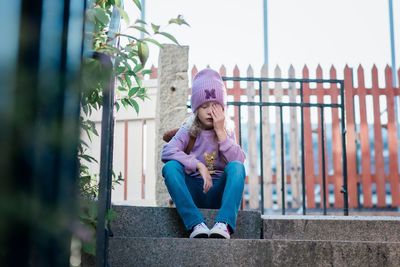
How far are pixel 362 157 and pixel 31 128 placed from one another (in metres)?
7.27

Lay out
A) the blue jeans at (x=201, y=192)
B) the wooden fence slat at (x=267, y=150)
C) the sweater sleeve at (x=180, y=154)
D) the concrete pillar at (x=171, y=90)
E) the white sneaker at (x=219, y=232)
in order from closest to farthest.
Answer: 1. the white sneaker at (x=219, y=232)
2. the blue jeans at (x=201, y=192)
3. the sweater sleeve at (x=180, y=154)
4. the concrete pillar at (x=171, y=90)
5. the wooden fence slat at (x=267, y=150)

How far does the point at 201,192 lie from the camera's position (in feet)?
10.5

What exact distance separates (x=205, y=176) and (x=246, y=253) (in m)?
0.71

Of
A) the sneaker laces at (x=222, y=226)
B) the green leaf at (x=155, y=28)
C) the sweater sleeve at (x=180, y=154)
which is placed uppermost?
the green leaf at (x=155, y=28)

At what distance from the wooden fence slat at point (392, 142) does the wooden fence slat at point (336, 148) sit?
2.06 ft

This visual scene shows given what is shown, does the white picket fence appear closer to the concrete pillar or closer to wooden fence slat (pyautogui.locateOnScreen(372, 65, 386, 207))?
the concrete pillar

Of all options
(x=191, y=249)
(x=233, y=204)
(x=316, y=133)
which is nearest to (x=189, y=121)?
(x=233, y=204)

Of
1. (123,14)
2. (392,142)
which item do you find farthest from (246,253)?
(392,142)

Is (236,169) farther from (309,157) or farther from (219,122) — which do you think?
(309,157)

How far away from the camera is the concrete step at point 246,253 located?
227cm

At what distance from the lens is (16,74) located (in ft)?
1.66

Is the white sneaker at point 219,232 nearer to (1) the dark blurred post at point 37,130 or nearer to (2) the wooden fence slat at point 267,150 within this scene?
(1) the dark blurred post at point 37,130

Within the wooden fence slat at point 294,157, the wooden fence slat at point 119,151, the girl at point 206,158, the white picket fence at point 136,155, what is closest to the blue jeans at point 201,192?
the girl at point 206,158

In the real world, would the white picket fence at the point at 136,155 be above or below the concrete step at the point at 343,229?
above
